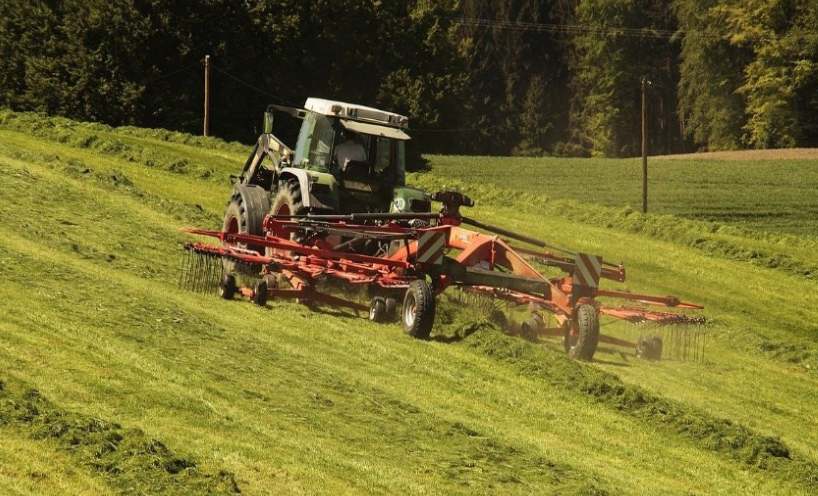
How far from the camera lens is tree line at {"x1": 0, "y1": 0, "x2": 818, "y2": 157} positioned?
48.3 metres

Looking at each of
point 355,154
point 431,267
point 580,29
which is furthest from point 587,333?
point 580,29

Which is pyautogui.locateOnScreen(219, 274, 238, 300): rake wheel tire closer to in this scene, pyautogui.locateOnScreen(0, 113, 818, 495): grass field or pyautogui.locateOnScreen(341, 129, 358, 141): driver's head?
pyautogui.locateOnScreen(0, 113, 818, 495): grass field

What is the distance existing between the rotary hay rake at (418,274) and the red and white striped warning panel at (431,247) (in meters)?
0.01

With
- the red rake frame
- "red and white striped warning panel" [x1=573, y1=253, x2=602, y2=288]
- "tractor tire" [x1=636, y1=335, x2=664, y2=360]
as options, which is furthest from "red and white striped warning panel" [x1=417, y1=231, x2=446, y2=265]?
"tractor tire" [x1=636, y1=335, x2=664, y2=360]

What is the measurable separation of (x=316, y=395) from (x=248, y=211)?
6.45 meters

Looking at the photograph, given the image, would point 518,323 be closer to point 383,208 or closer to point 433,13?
point 383,208

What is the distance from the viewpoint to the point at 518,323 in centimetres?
1611

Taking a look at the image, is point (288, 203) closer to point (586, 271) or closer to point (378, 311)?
point (378, 311)

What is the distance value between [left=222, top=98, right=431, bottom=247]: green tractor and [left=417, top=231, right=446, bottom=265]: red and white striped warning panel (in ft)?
5.50

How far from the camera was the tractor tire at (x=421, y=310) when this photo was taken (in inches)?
547

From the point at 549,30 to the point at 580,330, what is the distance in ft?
267

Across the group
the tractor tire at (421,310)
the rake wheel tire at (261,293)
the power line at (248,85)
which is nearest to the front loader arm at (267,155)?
the rake wheel tire at (261,293)

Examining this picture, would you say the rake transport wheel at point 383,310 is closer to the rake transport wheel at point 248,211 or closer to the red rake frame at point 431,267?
the red rake frame at point 431,267

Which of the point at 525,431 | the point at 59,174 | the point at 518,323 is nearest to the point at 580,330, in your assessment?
the point at 518,323
